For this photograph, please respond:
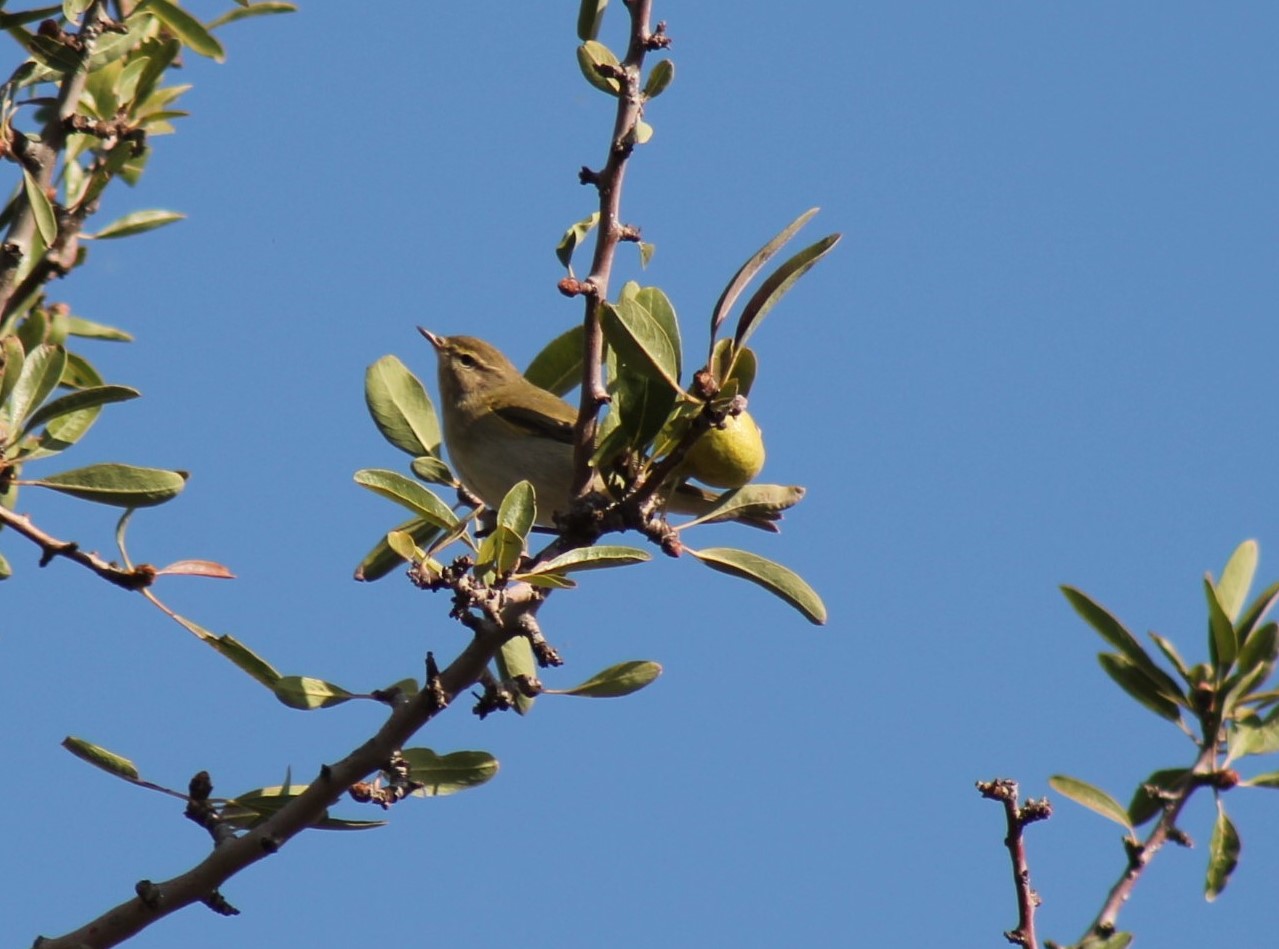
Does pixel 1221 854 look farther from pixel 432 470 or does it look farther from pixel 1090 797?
pixel 432 470

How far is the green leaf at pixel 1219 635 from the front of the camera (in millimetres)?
3113

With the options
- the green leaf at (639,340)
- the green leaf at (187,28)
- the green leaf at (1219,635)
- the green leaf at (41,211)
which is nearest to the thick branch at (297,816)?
the green leaf at (639,340)

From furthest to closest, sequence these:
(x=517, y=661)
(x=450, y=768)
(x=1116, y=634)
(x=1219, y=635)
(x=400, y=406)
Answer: (x=400, y=406) < (x=517, y=661) < (x=450, y=768) < (x=1116, y=634) < (x=1219, y=635)

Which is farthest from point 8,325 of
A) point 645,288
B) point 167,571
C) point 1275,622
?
point 1275,622

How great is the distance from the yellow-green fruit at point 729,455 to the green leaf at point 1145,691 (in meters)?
0.98

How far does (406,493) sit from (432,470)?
565 millimetres

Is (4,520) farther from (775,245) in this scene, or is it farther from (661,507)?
(775,245)

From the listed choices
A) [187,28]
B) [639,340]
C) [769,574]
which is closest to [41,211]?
[187,28]

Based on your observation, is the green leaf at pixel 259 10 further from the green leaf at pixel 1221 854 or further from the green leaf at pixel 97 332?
the green leaf at pixel 1221 854

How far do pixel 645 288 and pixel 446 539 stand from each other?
0.79 meters

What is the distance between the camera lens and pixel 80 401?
352cm

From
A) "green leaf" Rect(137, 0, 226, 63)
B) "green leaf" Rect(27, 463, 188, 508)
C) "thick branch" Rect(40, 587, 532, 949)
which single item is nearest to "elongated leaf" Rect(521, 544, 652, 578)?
"thick branch" Rect(40, 587, 532, 949)

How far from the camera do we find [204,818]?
137 inches

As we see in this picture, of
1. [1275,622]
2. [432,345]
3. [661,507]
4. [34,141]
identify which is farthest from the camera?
[432,345]
